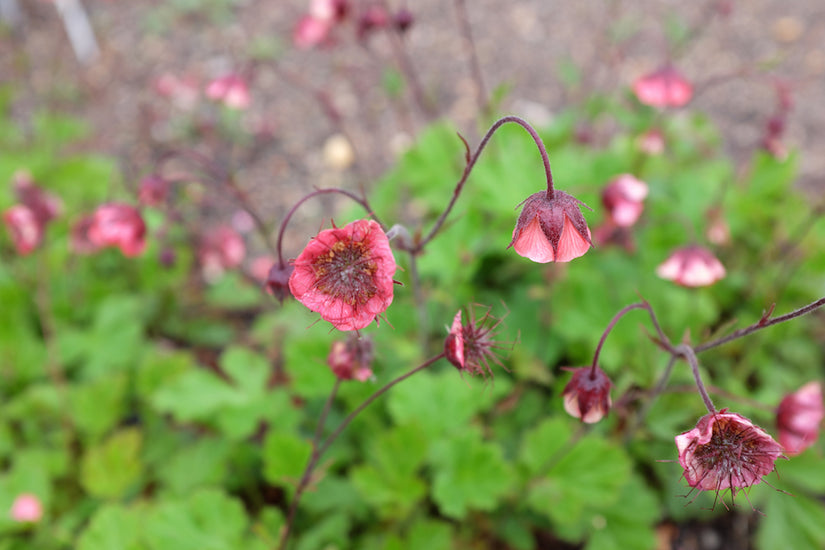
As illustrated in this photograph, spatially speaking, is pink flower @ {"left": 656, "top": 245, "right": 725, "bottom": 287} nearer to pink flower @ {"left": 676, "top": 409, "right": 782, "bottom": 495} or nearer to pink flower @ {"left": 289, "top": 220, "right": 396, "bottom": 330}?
pink flower @ {"left": 676, "top": 409, "right": 782, "bottom": 495}

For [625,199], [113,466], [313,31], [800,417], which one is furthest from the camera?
[313,31]

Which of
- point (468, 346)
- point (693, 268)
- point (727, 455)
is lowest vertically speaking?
point (727, 455)

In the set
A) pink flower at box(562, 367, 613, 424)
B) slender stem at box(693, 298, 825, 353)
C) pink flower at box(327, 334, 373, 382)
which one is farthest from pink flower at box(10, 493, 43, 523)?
slender stem at box(693, 298, 825, 353)

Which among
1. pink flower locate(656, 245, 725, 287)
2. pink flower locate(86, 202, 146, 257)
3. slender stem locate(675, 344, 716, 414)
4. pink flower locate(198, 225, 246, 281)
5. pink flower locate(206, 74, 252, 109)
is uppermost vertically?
pink flower locate(206, 74, 252, 109)

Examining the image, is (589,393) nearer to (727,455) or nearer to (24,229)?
(727,455)

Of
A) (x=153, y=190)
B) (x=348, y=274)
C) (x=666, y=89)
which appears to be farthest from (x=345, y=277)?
(x=666, y=89)

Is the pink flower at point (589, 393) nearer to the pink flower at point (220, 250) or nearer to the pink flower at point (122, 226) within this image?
the pink flower at point (122, 226)
